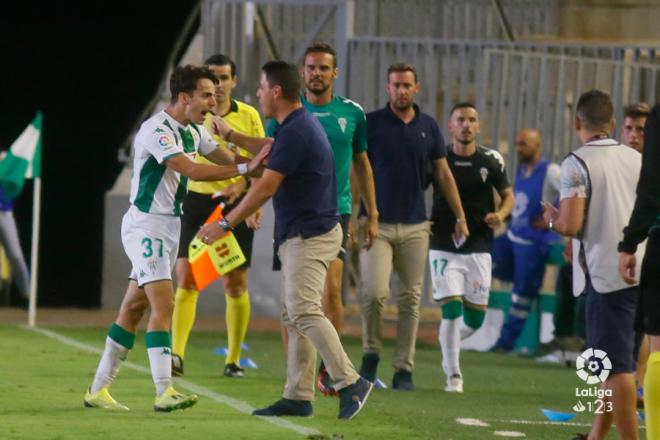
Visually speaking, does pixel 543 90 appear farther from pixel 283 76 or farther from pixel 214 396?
pixel 283 76

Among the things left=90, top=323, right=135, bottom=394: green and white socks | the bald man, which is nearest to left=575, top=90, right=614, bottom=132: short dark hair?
left=90, top=323, right=135, bottom=394: green and white socks

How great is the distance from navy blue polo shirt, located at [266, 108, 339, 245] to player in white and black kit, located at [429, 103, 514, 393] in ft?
9.35

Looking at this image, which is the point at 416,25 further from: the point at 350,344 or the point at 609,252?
the point at 609,252

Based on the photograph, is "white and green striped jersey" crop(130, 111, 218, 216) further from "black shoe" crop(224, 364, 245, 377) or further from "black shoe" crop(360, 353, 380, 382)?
"black shoe" crop(224, 364, 245, 377)

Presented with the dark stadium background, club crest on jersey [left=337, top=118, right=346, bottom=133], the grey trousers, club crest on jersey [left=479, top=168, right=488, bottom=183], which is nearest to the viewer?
club crest on jersey [left=337, top=118, right=346, bottom=133]

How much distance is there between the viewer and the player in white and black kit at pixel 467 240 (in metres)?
12.9

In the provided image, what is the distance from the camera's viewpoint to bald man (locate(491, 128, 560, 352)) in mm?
16516

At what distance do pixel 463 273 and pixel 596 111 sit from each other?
4127 millimetres

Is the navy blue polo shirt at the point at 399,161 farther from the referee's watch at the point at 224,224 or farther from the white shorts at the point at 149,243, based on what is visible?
the referee's watch at the point at 224,224

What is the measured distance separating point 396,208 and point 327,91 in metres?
1.12

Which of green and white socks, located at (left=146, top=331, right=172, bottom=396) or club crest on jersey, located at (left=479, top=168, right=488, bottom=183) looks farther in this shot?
club crest on jersey, located at (left=479, top=168, right=488, bottom=183)

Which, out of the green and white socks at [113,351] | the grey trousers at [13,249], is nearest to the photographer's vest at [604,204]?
the green and white socks at [113,351]

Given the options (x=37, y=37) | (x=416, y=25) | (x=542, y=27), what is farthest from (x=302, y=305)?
(x=542, y=27)

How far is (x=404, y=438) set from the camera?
980cm
